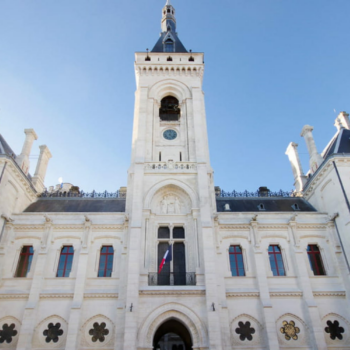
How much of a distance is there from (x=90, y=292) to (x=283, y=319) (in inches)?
489

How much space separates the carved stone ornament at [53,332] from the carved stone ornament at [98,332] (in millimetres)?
1965

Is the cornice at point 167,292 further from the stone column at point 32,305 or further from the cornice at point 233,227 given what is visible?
the stone column at point 32,305

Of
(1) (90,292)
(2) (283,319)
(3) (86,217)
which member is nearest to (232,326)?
(2) (283,319)

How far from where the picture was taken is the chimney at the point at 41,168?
29.6 metres

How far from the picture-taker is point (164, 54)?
3244 centimetres

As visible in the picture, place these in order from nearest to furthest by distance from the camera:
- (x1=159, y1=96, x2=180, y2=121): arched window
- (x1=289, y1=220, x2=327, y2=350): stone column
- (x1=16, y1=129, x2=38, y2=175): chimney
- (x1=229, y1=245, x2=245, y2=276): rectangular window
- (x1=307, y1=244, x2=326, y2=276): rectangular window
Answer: (x1=289, y1=220, x2=327, y2=350): stone column, (x1=229, y1=245, x2=245, y2=276): rectangular window, (x1=307, y1=244, x2=326, y2=276): rectangular window, (x1=16, y1=129, x2=38, y2=175): chimney, (x1=159, y1=96, x2=180, y2=121): arched window

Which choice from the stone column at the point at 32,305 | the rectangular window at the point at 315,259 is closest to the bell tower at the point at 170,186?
the stone column at the point at 32,305

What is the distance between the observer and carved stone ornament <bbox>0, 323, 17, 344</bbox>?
19.3 m

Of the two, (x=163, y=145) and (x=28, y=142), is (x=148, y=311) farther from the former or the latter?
(x=28, y=142)

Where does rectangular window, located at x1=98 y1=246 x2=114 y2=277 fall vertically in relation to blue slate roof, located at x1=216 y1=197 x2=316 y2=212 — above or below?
below

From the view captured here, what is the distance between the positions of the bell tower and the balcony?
62mm

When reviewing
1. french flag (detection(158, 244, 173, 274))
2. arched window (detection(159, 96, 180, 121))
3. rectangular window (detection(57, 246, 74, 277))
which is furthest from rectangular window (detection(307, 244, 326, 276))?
rectangular window (detection(57, 246, 74, 277))

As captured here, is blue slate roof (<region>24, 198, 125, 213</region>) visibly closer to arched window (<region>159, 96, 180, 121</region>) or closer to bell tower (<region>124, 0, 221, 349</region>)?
bell tower (<region>124, 0, 221, 349</region>)

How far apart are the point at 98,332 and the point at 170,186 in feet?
35.7
